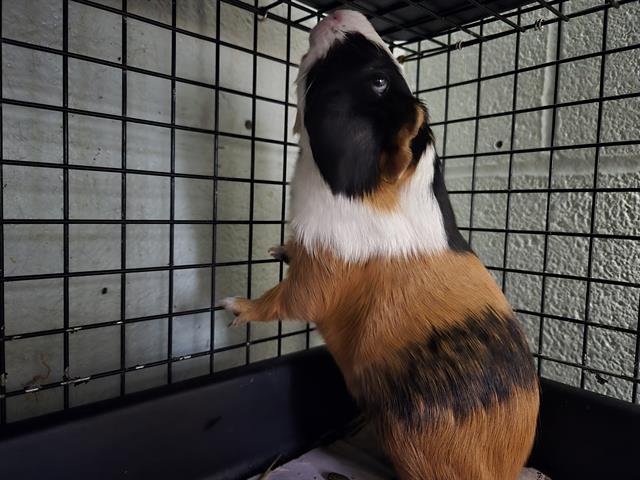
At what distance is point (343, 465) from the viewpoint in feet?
2.65

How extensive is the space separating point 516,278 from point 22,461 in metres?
1.08

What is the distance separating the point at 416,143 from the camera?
66 centimetres

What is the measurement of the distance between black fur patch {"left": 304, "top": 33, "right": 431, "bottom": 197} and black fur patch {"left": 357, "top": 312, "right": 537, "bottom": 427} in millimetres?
253

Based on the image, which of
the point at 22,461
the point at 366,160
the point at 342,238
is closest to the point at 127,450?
the point at 22,461

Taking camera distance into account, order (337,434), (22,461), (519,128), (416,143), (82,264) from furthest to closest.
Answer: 1. (519,128)
2. (337,434)
3. (82,264)
4. (416,143)
5. (22,461)

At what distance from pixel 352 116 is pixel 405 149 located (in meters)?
0.09

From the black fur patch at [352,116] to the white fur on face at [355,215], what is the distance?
2cm

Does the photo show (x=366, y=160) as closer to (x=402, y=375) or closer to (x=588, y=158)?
(x=402, y=375)

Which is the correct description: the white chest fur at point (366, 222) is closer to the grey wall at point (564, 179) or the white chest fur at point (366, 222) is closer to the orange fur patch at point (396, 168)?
the orange fur patch at point (396, 168)

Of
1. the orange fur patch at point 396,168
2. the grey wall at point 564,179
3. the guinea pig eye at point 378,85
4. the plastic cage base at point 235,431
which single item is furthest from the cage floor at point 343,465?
the guinea pig eye at point 378,85

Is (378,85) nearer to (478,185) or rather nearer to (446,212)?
(446,212)

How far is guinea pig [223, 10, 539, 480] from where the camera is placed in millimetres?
586

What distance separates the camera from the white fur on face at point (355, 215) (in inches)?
25.3

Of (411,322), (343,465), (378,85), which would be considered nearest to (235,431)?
(343,465)
